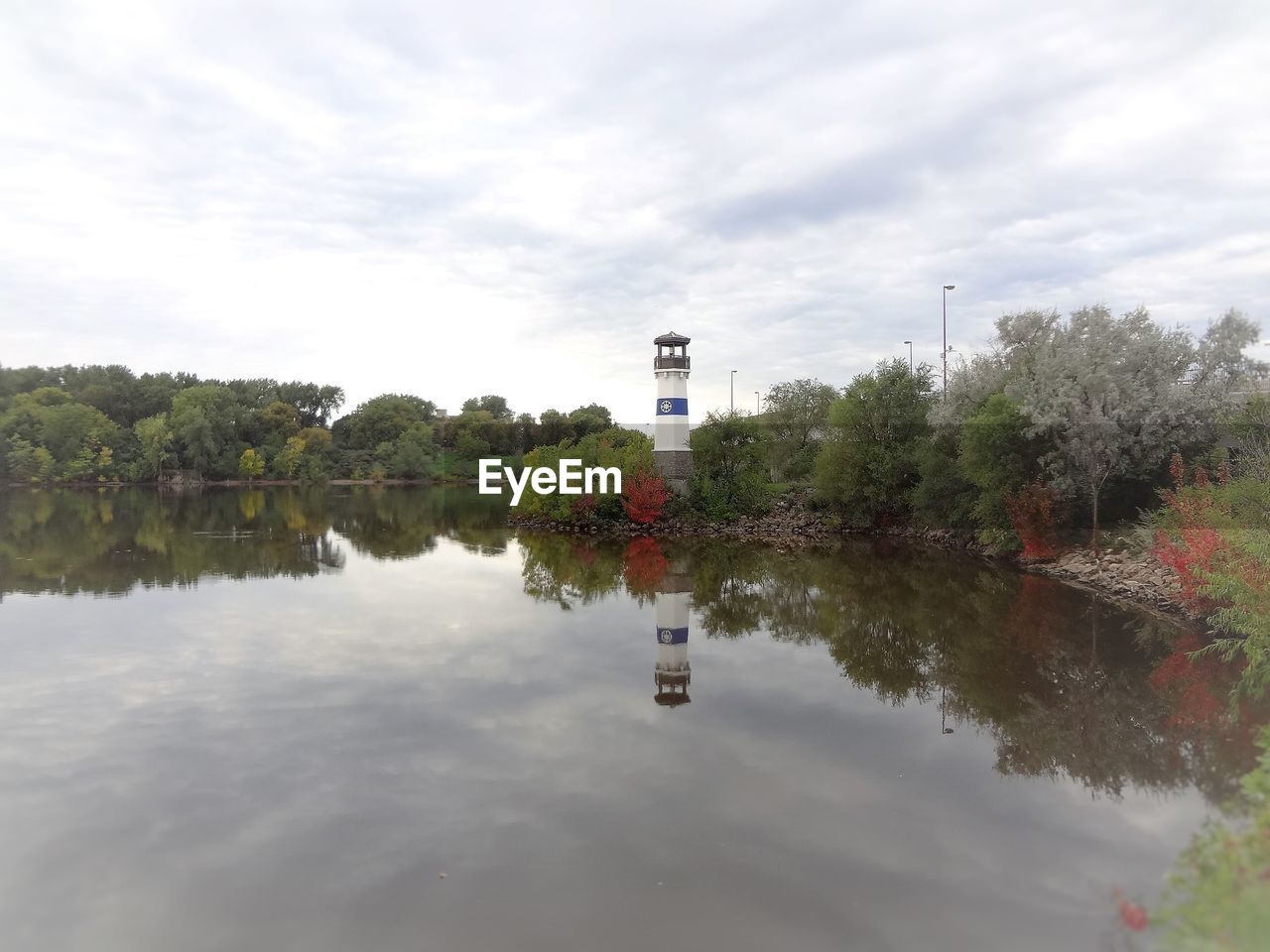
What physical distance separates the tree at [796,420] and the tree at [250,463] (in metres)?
56.4

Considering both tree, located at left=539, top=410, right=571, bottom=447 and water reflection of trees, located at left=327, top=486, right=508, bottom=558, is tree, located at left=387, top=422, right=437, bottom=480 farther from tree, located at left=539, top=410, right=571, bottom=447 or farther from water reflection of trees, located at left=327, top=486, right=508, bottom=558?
water reflection of trees, located at left=327, top=486, right=508, bottom=558

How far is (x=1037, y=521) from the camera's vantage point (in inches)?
883

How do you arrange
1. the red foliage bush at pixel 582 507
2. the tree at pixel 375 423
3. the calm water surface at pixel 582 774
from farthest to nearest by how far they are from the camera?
the tree at pixel 375 423 → the red foliage bush at pixel 582 507 → the calm water surface at pixel 582 774

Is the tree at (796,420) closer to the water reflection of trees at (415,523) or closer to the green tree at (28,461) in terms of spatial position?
the water reflection of trees at (415,523)

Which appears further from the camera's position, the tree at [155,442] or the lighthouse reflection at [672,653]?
the tree at [155,442]

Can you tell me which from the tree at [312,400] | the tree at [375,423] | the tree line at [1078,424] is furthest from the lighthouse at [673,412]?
the tree at [312,400]

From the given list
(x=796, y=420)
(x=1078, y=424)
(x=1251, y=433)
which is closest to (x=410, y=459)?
A: (x=796, y=420)

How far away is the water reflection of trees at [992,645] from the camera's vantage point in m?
8.64

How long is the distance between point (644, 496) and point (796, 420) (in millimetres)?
16006

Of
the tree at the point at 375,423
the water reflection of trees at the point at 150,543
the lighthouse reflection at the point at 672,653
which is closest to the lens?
the lighthouse reflection at the point at 672,653

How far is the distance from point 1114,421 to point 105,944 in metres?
22.4

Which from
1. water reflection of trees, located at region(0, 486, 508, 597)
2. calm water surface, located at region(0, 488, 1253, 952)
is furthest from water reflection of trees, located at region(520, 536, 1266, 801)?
water reflection of trees, located at region(0, 486, 508, 597)

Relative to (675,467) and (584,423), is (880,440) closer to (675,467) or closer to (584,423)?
(675,467)

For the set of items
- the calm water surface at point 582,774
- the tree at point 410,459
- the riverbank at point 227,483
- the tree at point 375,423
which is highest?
the tree at point 375,423
